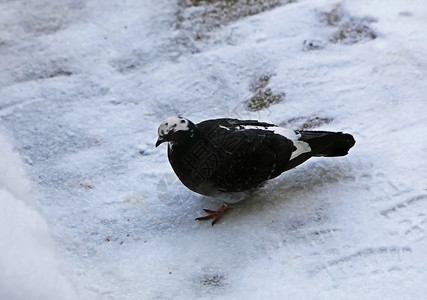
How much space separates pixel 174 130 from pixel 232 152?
36cm

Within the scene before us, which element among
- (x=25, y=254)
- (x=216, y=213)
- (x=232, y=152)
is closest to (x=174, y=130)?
(x=232, y=152)

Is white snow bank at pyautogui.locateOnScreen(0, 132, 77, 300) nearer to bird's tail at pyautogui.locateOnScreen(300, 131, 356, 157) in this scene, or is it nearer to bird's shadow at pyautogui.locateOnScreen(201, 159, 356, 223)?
bird's shadow at pyautogui.locateOnScreen(201, 159, 356, 223)

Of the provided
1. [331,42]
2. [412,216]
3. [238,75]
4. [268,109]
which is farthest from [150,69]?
[412,216]

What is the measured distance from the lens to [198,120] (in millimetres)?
4082

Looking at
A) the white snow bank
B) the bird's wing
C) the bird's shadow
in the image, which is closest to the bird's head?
the bird's wing

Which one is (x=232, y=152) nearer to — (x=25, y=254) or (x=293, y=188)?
(x=293, y=188)

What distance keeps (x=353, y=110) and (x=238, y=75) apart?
0.98m

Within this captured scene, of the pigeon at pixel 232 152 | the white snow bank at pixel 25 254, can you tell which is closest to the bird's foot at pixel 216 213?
the pigeon at pixel 232 152

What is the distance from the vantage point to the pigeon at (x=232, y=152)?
322 cm

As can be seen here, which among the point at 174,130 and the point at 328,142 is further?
the point at 328,142

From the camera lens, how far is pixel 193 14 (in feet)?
16.6

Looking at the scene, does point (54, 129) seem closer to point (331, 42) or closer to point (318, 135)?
point (318, 135)

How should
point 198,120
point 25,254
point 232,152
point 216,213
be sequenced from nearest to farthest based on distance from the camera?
point 25,254 → point 232,152 → point 216,213 → point 198,120

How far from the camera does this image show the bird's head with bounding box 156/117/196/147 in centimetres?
326
